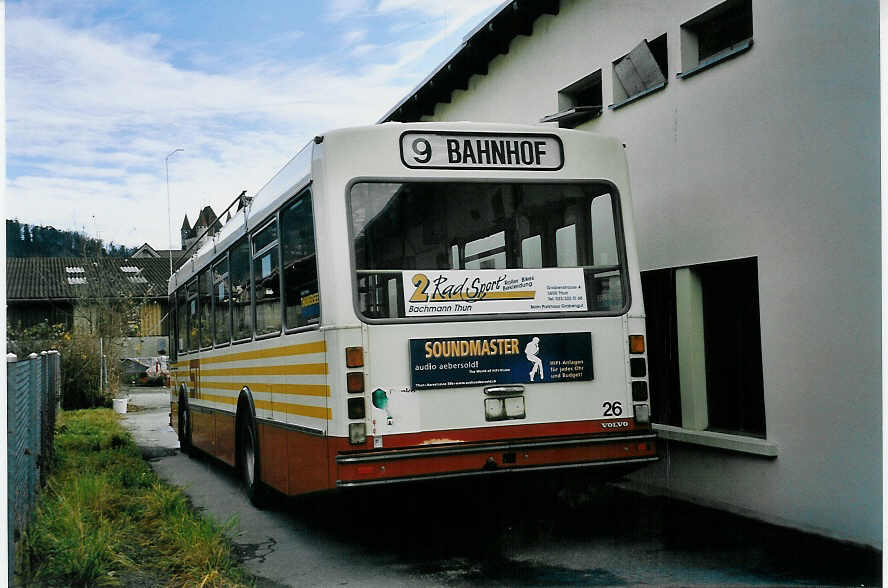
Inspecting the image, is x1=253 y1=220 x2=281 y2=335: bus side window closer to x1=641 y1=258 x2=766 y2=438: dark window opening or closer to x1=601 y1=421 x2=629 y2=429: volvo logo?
x1=601 y1=421 x2=629 y2=429: volvo logo

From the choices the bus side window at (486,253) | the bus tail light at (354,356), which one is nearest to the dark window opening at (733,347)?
the bus side window at (486,253)

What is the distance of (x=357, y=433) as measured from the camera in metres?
6.64

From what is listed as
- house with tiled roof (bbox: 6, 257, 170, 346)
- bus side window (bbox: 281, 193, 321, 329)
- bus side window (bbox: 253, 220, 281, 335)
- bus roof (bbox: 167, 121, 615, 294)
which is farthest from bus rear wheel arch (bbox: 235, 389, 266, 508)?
house with tiled roof (bbox: 6, 257, 170, 346)

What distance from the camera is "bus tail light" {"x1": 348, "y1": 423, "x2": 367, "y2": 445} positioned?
6625 millimetres

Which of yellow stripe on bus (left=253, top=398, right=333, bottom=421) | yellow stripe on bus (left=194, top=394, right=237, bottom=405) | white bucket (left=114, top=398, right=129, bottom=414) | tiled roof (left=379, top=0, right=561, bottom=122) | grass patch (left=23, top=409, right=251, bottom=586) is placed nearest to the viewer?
grass patch (left=23, top=409, right=251, bottom=586)

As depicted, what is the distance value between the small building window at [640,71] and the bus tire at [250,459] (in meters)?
4.92

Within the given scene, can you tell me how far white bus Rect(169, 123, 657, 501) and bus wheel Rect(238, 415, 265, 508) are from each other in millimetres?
1579

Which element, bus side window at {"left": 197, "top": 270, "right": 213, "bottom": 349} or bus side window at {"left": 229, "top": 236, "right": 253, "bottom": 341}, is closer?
bus side window at {"left": 229, "top": 236, "right": 253, "bottom": 341}

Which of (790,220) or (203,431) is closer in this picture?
(790,220)

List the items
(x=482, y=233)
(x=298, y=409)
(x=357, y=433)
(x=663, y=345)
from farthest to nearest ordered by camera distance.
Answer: (x=663, y=345), (x=298, y=409), (x=482, y=233), (x=357, y=433)

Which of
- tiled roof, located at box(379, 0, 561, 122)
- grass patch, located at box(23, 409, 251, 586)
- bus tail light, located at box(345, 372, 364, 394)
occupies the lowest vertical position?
grass patch, located at box(23, 409, 251, 586)

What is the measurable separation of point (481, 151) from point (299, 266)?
5.39 feet

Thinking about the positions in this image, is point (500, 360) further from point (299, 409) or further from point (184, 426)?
point (184, 426)

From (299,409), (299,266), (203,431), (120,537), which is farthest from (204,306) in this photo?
(299,409)
